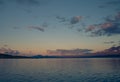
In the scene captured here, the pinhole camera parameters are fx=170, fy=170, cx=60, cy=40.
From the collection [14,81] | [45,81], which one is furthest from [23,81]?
[45,81]

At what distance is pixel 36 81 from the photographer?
4734 centimetres

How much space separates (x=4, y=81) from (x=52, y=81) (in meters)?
13.2

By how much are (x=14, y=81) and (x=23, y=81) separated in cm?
241

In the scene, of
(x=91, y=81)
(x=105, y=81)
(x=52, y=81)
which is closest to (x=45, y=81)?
(x=52, y=81)

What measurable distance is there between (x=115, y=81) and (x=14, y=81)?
27.9m

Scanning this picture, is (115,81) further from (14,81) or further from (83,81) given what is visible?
(14,81)

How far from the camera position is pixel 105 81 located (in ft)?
155

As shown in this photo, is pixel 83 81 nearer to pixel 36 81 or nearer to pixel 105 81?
pixel 105 81

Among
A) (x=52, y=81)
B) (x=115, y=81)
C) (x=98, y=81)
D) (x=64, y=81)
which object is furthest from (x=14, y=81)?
(x=115, y=81)

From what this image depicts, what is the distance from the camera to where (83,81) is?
156 ft

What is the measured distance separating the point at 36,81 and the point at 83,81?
13118 mm

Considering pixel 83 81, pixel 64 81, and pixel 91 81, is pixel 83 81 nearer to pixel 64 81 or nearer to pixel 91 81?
pixel 91 81

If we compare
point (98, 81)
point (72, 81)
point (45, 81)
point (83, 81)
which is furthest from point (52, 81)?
point (98, 81)

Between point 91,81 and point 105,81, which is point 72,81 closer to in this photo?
point 91,81
